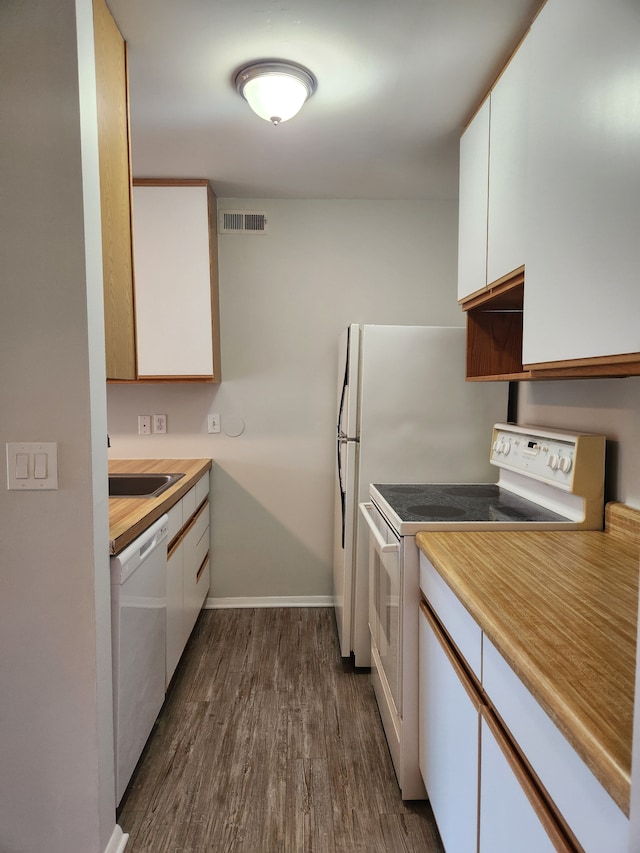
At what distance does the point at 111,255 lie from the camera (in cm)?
179

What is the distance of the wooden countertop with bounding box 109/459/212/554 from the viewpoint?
1.73 m

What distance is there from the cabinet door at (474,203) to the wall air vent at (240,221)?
1.33 meters

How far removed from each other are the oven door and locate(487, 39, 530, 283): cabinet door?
972 millimetres

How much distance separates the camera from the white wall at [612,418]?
1.69m

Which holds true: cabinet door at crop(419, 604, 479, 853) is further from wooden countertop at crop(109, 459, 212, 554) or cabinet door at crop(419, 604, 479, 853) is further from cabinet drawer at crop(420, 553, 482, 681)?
wooden countertop at crop(109, 459, 212, 554)

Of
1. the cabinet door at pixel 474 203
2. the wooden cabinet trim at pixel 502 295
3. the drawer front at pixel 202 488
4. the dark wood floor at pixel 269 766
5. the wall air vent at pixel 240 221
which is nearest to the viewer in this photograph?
the dark wood floor at pixel 269 766

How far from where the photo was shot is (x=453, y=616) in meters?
1.41

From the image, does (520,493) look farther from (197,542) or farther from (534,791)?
(197,542)

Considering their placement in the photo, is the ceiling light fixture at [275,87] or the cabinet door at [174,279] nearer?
the ceiling light fixture at [275,87]

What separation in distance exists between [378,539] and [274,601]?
5.51 ft

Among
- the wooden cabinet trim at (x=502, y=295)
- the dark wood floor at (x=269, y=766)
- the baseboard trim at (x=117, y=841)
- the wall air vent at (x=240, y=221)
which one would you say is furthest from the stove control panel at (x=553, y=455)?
the wall air vent at (x=240, y=221)

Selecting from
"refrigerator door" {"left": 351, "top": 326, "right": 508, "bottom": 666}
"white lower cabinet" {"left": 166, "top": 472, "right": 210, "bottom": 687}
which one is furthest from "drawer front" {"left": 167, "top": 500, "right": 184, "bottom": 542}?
"refrigerator door" {"left": 351, "top": 326, "right": 508, "bottom": 666}

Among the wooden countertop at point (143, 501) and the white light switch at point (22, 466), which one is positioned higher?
the white light switch at point (22, 466)

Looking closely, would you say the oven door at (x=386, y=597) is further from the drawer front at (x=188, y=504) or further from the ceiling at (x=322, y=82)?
the ceiling at (x=322, y=82)
